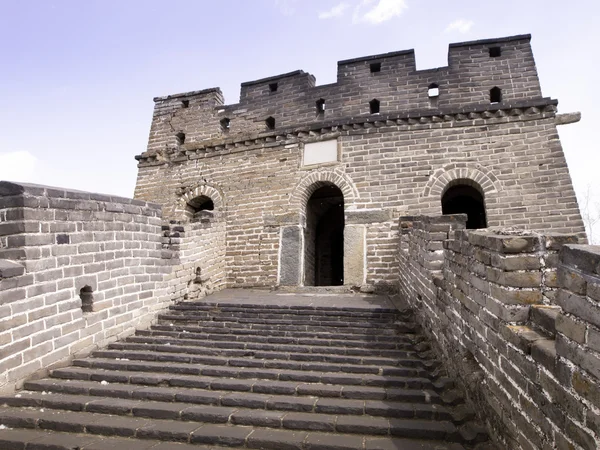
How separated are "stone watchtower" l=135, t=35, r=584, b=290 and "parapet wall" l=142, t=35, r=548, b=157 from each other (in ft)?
0.11

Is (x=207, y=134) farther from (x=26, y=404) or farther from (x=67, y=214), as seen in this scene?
(x=26, y=404)

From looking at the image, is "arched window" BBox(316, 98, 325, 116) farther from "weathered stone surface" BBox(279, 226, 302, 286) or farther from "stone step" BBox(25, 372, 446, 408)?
"stone step" BBox(25, 372, 446, 408)

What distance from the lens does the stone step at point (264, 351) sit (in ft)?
14.7

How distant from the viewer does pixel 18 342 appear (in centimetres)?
405

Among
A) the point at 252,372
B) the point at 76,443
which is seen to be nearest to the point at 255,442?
the point at 252,372

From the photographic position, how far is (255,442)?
3.11 m

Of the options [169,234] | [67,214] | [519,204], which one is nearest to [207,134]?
[169,234]

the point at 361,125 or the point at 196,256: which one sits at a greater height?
the point at 361,125

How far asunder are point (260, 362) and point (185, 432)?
139 centimetres

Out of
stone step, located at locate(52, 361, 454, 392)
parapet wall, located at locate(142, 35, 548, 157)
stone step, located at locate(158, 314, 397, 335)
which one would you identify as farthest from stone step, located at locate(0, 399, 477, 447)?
parapet wall, located at locate(142, 35, 548, 157)

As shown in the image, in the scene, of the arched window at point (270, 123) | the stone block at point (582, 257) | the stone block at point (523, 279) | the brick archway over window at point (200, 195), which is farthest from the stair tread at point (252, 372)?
the arched window at point (270, 123)

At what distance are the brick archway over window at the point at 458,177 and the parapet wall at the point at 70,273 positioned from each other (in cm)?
614

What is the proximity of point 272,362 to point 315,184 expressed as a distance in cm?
573

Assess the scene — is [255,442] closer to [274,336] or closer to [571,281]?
[274,336]
